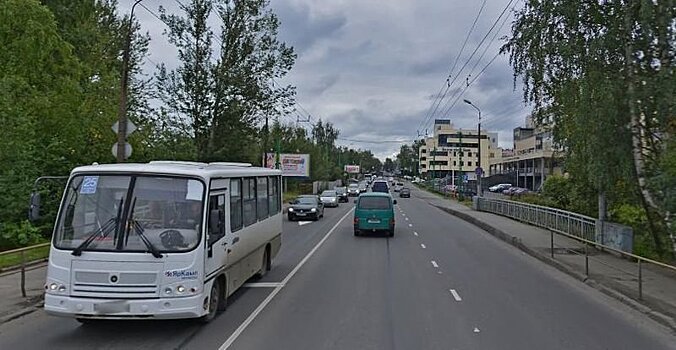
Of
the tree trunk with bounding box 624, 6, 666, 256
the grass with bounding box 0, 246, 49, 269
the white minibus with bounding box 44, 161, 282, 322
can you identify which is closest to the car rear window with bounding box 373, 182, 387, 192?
the tree trunk with bounding box 624, 6, 666, 256

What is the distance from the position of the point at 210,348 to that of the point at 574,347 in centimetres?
457

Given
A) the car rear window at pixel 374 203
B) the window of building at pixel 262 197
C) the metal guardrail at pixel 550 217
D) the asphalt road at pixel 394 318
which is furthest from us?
the car rear window at pixel 374 203

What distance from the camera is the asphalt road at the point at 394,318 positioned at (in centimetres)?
874

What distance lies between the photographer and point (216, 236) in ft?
32.4

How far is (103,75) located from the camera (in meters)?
30.8

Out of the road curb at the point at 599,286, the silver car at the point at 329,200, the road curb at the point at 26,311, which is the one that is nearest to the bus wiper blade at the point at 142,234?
the road curb at the point at 26,311

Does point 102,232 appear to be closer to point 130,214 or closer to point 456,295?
point 130,214

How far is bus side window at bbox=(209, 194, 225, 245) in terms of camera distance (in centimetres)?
955

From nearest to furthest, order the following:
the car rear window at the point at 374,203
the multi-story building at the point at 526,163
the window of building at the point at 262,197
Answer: the window of building at the point at 262,197
the car rear window at the point at 374,203
the multi-story building at the point at 526,163

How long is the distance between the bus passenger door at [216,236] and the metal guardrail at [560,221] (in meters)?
7.50

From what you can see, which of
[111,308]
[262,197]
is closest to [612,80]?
[262,197]

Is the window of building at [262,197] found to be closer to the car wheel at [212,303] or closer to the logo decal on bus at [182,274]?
the car wheel at [212,303]

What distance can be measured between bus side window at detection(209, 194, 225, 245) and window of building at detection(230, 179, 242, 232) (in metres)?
0.60

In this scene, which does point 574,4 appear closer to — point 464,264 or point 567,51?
point 567,51
